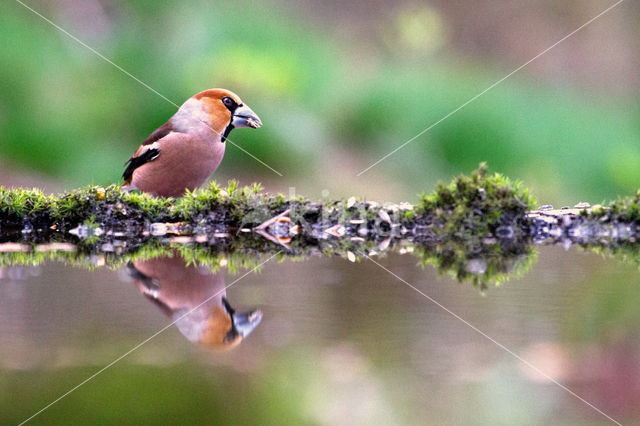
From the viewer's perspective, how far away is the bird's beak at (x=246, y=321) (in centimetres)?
258

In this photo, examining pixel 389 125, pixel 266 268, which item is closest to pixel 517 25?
pixel 389 125

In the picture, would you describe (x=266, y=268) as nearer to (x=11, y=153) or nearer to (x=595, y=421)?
(x=595, y=421)

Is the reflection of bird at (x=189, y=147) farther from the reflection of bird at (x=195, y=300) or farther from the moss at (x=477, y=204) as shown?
the reflection of bird at (x=195, y=300)

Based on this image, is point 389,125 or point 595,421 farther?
point 389,125

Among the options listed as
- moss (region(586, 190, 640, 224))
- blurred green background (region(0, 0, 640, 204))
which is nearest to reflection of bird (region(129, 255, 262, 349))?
moss (region(586, 190, 640, 224))

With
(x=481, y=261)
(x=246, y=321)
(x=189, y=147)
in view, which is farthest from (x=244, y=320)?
(x=189, y=147)

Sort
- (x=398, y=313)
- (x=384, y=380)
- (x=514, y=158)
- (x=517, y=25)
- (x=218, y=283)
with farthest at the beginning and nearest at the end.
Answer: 1. (x=517, y=25)
2. (x=514, y=158)
3. (x=218, y=283)
4. (x=398, y=313)
5. (x=384, y=380)

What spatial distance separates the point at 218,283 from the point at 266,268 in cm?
38

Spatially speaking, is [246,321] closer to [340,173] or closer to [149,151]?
[149,151]

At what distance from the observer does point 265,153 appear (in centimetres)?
871

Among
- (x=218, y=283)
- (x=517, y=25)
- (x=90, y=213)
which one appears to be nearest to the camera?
(x=218, y=283)

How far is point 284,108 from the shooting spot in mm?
9008

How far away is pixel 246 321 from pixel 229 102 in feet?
10.5

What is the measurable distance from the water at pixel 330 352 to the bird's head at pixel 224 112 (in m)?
2.36
